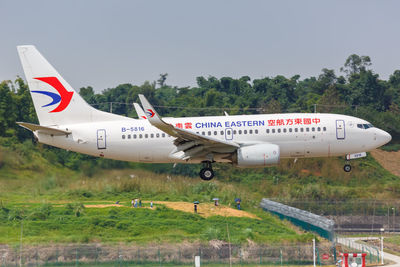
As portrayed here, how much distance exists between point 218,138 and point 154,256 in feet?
34.5

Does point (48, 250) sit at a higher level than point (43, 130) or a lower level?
lower

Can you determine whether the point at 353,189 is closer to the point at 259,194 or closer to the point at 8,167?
the point at 259,194

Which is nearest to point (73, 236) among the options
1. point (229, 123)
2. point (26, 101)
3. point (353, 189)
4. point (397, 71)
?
point (229, 123)

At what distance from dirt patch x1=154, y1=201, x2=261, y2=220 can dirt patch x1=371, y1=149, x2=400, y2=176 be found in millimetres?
15252

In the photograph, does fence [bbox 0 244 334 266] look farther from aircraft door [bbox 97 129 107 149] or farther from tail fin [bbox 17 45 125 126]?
tail fin [bbox 17 45 125 126]

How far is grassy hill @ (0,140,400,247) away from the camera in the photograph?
177ft

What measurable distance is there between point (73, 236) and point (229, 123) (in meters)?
17.2

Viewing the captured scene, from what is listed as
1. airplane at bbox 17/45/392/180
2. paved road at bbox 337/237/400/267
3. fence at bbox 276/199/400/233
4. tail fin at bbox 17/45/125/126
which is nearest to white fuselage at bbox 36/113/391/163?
airplane at bbox 17/45/392/180

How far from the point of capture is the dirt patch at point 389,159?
72.7 metres

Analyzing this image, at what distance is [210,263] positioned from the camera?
1980 inches

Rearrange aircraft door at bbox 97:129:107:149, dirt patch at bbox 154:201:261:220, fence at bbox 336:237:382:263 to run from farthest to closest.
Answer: dirt patch at bbox 154:201:261:220 → fence at bbox 336:237:382:263 → aircraft door at bbox 97:129:107:149

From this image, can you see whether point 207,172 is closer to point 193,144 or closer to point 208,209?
point 193,144

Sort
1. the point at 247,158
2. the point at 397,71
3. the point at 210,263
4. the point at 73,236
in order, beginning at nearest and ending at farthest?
the point at 247,158 → the point at 210,263 → the point at 73,236 → the point at 397,71

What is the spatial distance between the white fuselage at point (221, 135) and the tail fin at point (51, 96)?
1.12 m
